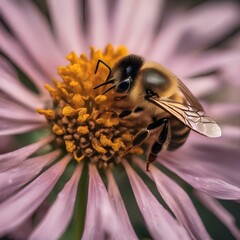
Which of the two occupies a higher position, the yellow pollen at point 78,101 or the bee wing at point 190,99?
the bee wing at point 190,99

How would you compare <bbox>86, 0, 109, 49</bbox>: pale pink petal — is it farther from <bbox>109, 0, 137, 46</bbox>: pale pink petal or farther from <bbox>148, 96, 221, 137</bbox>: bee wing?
<bbox>148, 96, 221, 137</bbox>: bee wing

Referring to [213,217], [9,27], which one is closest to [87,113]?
[9,27]

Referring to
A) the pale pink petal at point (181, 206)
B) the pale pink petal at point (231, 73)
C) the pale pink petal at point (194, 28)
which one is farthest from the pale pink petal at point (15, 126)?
the pale pink petal at point (231, 73)

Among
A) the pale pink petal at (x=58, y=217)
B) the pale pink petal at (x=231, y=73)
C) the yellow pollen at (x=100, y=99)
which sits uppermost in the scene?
the pale pink petal at (x=231, y=73)

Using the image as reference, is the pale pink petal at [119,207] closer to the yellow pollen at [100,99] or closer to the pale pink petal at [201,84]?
the yellow pollen at [100,99]

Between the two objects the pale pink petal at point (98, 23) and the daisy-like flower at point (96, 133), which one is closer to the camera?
the daisy-like flower at point (96, 133)

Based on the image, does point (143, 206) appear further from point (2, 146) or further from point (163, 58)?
point (163, 58)
